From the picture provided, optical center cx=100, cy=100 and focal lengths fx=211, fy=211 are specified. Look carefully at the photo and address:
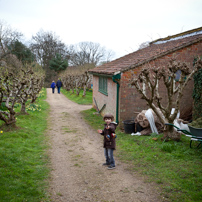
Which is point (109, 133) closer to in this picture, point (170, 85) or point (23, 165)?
point (23, 165)

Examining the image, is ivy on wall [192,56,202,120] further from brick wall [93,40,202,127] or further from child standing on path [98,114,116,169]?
child standing on path [98,114,116,169]

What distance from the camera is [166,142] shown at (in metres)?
7.25

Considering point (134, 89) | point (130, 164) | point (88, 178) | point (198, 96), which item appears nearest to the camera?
point (88, 178)

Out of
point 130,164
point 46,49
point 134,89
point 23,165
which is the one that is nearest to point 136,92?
point 134,89

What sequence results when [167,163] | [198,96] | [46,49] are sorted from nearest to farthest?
[167,163], [198,96], [46,49]

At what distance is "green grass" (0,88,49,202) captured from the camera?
4262 mm

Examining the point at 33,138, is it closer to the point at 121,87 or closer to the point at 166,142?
the point at 121,87

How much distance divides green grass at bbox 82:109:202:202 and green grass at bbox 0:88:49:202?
7.95 feet

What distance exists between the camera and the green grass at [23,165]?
426 cm

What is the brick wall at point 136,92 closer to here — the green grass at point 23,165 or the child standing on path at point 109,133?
the green grass at point 23,165

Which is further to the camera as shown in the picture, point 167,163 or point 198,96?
point 198,96

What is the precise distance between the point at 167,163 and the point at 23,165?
153 inches

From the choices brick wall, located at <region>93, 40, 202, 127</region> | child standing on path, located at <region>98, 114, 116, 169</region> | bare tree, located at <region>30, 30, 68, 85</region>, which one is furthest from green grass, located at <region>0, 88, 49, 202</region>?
bare tree, located at <region>30, 30, 68, 85</region>

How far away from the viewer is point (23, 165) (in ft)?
18.5
